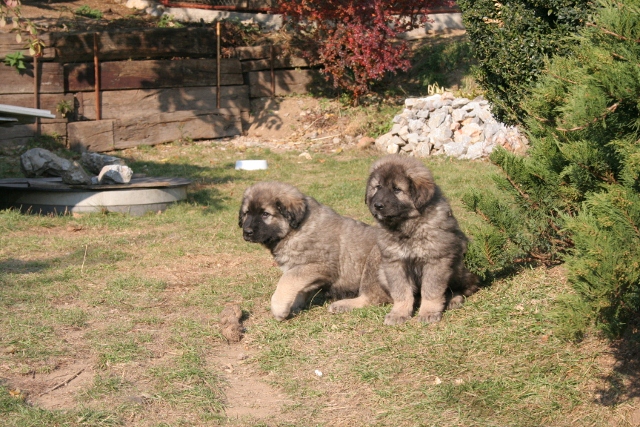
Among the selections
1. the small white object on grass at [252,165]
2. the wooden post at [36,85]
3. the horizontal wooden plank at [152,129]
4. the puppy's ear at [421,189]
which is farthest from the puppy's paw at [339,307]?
the wooden post at [36,85]

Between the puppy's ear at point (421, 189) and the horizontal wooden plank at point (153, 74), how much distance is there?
10571mm

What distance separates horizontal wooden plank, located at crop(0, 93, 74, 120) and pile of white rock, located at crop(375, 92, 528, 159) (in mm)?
5962

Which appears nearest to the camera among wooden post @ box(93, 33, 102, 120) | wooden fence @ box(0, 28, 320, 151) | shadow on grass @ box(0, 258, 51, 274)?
shadow on grass @ box(0, 258, 51, 274)

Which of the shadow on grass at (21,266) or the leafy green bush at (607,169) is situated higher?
the leafy green bush at (607,169)

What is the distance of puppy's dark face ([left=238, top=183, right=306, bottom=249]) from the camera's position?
19.6ft

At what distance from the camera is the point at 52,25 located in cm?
1585

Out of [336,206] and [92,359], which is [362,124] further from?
[92,359]

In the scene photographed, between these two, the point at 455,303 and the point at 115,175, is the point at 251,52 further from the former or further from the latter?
the point at 455,303

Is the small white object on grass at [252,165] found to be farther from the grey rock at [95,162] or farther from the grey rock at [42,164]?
the grey rock at [42,164]

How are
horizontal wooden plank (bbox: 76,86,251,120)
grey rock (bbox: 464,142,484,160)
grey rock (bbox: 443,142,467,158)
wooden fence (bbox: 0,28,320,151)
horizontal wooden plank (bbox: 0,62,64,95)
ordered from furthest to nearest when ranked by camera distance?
horizontal wooden plank (bbox: 76,86,251,120), wooden fence (bbox: 0,28,320,151), horizontal wooden plank (bbox: 0,62,64,95), grey rock (bbox: 443,142,467,158), grey rock (bbox: 464,142,484,160)

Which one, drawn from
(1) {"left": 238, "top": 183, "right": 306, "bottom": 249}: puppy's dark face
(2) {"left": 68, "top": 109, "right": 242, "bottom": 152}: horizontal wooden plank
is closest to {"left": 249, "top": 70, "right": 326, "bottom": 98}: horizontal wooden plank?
(2) {"left": 68, "top": 109, "right": 242, "bottom": 152}: horizontal wooden plank

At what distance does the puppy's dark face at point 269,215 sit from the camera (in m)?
5.98

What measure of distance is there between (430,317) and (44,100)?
10.8m

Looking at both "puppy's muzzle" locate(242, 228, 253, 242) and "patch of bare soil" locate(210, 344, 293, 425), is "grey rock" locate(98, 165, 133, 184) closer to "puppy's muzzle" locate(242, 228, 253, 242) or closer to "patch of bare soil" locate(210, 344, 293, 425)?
"puppy's muzzle" locate(242, 228, 253, 242)
